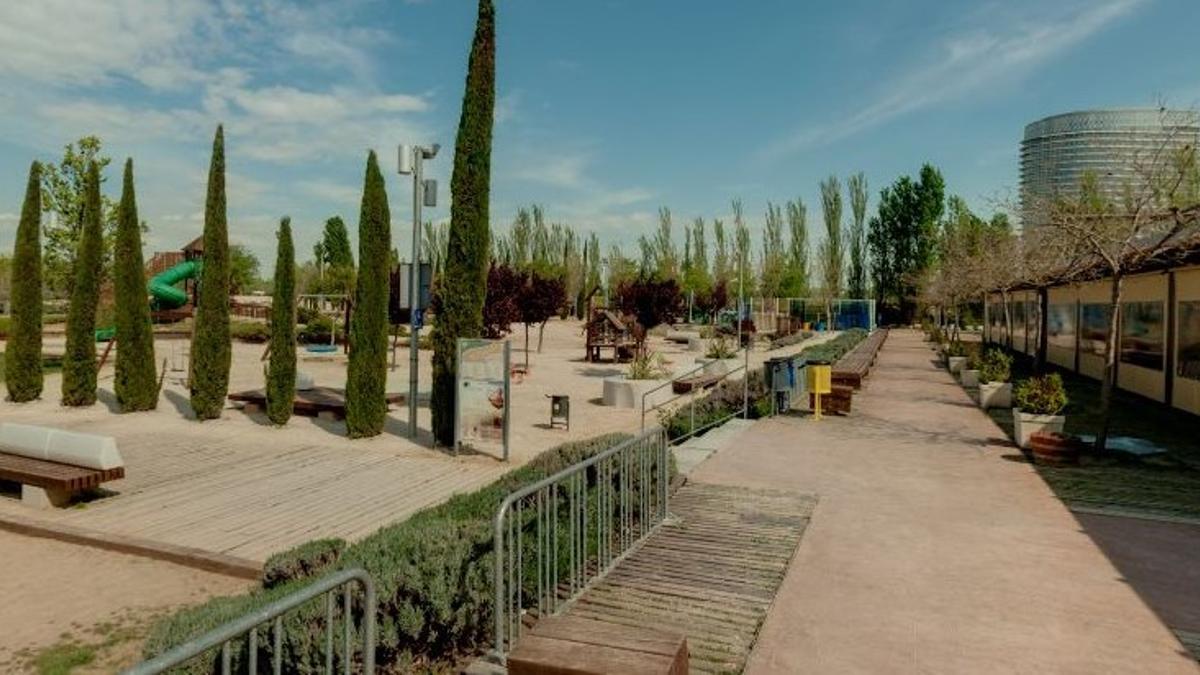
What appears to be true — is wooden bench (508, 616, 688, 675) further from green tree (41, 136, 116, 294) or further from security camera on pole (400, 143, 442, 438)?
green tree (41, 136, 116, 294)

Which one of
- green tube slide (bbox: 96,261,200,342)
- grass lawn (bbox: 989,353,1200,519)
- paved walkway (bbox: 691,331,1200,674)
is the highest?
green tube slide (bbox: 96,261,200,342)

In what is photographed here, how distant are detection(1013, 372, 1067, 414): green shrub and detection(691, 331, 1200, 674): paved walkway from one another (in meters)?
0.84

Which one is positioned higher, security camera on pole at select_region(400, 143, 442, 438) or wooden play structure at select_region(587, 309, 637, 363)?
security camera on pole at select_region(400, 143, 442, 438)

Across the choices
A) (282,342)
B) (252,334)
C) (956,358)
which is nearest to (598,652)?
(282,342)

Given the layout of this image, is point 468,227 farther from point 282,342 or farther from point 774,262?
point 774,262

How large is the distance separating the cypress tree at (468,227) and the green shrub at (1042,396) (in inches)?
366

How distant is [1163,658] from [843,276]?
71.2m

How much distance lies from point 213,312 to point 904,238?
63.4 meters

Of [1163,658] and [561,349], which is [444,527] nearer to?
[1163,658]

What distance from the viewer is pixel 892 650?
199 inches

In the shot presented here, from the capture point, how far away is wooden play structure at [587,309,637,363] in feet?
106

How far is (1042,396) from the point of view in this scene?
1208 centimetres

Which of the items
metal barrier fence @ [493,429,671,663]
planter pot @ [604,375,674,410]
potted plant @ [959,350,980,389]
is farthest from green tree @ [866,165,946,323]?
metal barrier fence @ [493,429,671,663]

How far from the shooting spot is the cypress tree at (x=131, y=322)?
17234 millimetres
